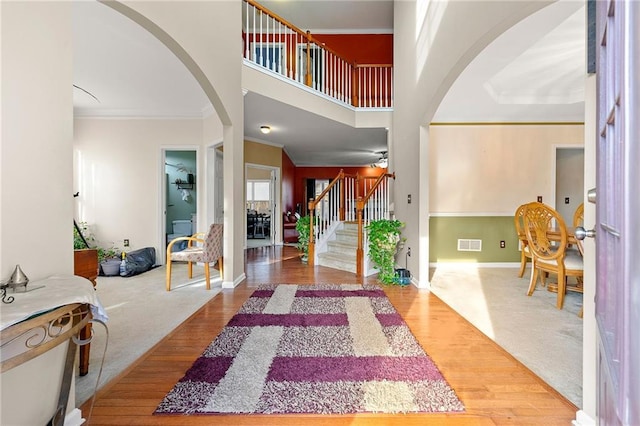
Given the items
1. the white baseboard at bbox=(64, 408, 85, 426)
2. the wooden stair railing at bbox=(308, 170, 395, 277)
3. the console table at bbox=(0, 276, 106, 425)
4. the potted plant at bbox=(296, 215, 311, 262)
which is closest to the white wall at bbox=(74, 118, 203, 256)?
the potted plant at bbox=(296, 215, 311, 262)

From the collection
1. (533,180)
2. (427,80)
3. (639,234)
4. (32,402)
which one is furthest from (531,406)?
(533,180)

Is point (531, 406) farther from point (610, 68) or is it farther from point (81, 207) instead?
point (81, 207)

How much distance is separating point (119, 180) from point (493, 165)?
667 cm

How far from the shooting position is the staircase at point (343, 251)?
4.68 m

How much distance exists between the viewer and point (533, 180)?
4777mm

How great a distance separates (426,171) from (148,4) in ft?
10.7

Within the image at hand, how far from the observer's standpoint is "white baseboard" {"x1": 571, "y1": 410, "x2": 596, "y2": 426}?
1304mm

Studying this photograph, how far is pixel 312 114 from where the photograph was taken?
508cm

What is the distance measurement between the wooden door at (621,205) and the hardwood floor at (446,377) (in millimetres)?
799

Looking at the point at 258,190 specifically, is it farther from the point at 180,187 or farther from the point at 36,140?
the point at 36,140

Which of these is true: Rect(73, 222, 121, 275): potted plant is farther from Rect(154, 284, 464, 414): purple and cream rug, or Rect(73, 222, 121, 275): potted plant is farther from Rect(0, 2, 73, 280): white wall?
Rect(0, 2, 73, 280): white wall

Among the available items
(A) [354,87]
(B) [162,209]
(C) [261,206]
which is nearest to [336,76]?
(A) [354,87]

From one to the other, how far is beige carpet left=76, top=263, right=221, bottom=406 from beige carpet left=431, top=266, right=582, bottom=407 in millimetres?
2746

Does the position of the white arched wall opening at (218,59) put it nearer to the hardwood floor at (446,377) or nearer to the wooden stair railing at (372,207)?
the hardwood floor at (446,377)
